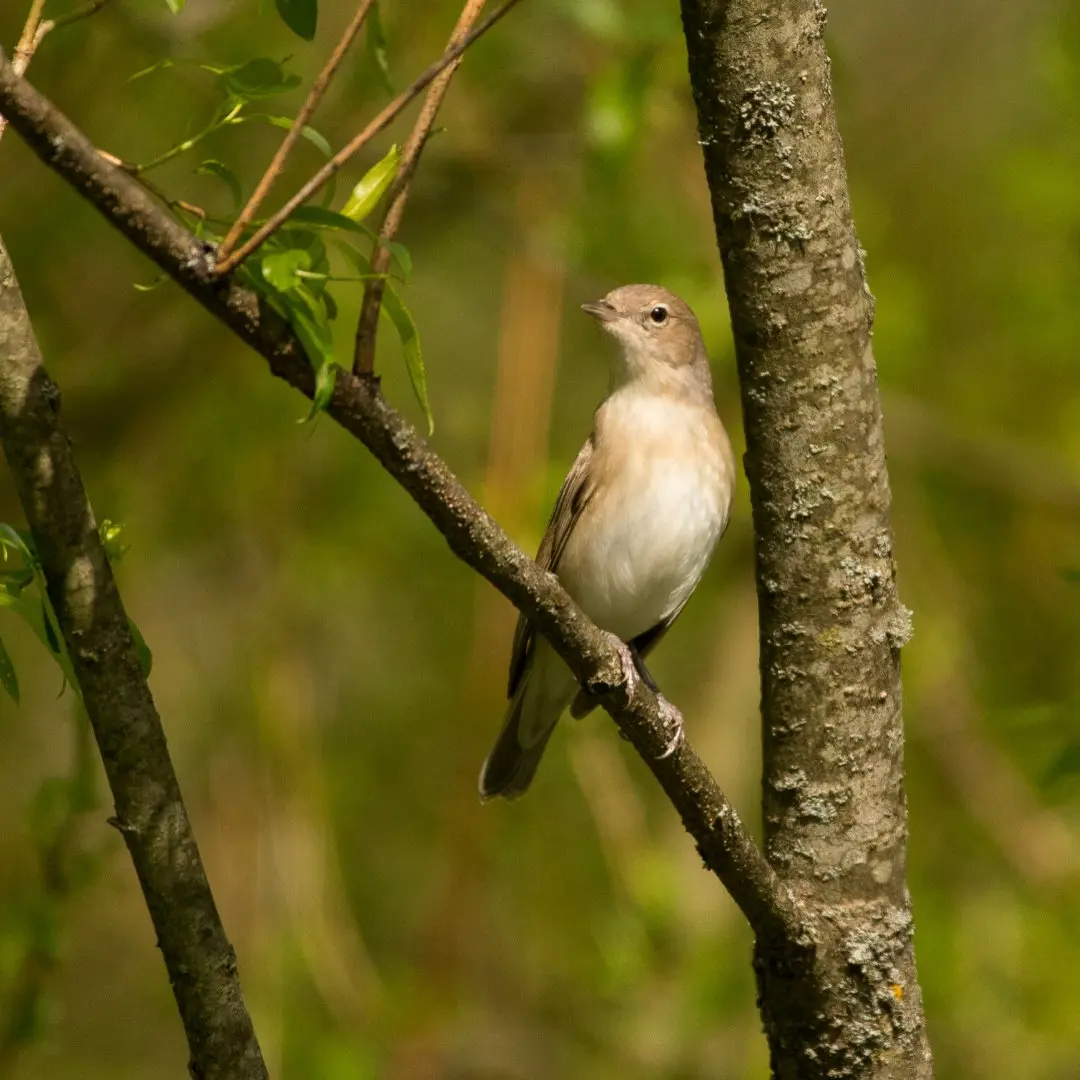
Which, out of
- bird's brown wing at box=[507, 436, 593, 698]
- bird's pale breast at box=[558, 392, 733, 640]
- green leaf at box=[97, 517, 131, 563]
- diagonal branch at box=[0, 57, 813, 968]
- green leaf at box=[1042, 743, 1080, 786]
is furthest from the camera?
bird's brown wing at box=[507, 436, 593, 698]

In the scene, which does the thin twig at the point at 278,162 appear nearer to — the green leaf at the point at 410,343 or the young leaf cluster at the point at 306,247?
the young leaf cluster at the point at 306,247

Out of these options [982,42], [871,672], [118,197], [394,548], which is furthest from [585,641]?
[982,42]

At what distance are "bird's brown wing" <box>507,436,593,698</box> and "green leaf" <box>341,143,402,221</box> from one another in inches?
98.5

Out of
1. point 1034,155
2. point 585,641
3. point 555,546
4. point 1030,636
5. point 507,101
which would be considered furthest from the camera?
point 1030,636

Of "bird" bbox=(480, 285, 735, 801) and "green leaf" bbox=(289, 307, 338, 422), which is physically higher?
"bird" bbox=(480, 285, 735, 801)

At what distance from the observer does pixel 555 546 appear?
4.79 m

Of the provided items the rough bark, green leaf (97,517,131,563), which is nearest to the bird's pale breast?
green leaf (97,517,131,563)

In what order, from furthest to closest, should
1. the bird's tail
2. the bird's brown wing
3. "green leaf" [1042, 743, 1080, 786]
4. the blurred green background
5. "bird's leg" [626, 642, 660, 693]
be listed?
1. the blurred green background
2. the bird's tail
3. the bird's brown wing
4. "bird's leg" [626, 642, 660, 693]
5. "green leaf" [1042, 743, 1080, 786]

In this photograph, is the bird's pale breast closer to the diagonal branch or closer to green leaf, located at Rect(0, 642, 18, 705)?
the diagonal branch

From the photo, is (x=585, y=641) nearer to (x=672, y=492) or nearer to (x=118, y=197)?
(x=118, y=197)

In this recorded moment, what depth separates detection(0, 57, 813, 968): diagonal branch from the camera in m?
1.86

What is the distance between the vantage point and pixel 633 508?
453 centimetres

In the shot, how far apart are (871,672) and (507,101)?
15.6ft

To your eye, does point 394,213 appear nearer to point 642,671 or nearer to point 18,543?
point 18,543
